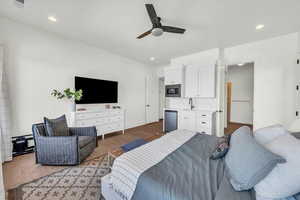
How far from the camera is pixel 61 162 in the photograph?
7.14 feet

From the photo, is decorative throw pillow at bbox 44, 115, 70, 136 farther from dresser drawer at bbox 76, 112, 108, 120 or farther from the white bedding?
the white bedding

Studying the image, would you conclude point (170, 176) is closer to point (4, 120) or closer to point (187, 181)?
point (187, 181)

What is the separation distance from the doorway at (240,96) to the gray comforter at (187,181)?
4.74 metres

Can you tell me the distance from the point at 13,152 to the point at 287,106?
5.90 m

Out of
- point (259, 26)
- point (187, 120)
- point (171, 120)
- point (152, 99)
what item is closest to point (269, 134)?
point (259, 26)

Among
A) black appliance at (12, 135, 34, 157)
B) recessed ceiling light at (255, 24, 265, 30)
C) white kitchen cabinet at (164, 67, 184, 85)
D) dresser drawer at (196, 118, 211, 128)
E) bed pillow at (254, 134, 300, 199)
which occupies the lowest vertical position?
black appliance at (12, 135, 34, 157)

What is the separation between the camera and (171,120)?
167 inches

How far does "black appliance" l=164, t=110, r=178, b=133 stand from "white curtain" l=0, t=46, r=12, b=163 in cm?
369

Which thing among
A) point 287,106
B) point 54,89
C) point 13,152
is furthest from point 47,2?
point 287,106

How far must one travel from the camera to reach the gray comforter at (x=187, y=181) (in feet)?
2.89

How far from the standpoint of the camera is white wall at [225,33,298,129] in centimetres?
294

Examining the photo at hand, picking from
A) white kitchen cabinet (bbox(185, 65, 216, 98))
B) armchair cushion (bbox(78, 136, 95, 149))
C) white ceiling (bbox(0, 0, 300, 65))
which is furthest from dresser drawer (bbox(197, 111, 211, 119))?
armchair cushion (bbox(78, 136, 95, 149))

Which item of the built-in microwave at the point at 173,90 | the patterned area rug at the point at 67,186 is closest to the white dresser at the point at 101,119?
the patterned area rug at the point at 67,186

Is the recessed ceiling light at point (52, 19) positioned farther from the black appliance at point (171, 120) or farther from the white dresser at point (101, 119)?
the black appliance at point (171, 120)
